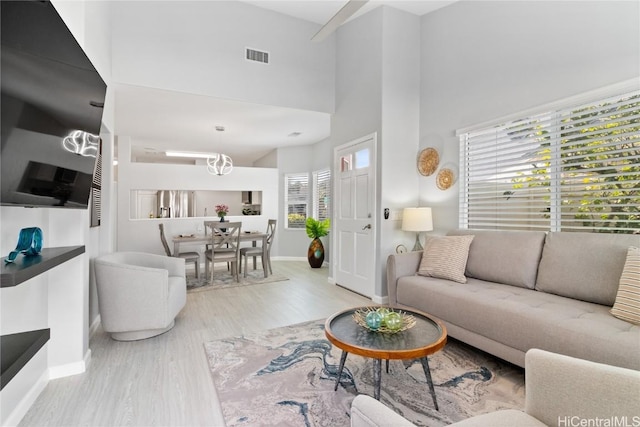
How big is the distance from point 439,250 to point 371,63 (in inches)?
107

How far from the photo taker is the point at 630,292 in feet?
6.26

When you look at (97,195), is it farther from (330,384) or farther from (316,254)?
(316,254)

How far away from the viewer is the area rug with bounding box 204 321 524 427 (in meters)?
1.82

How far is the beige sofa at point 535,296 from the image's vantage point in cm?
179

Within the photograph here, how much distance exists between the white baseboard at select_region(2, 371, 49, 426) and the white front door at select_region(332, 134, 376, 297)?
330 centimetres

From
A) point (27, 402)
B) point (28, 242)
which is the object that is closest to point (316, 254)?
point (27, 402)

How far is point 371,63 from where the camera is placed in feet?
14.0

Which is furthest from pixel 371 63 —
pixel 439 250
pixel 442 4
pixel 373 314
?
pixel 373 314

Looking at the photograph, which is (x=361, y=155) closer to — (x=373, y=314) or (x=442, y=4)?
(x=442, y=4)

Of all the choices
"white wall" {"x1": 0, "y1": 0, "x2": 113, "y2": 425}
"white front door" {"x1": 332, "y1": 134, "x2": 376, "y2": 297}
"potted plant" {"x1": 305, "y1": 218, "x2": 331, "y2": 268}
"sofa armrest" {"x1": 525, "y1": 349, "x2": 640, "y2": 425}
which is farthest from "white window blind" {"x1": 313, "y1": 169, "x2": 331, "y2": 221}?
"sofa armrest" {"x1": 525, "y1": 349, "x2": 640, "y2": 425}

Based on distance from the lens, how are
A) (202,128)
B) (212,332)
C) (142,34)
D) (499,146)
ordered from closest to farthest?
(212,332) < (499,146) < (142,34) < (202,128)

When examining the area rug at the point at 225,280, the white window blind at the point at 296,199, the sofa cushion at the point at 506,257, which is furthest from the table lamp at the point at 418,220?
the white window blind at the point at 296,199

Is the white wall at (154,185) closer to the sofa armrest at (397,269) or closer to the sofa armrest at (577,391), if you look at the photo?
the sofa armrest at (397,269)

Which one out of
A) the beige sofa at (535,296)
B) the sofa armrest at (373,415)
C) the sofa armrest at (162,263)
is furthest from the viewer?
the sofa armrest at (162,263)
